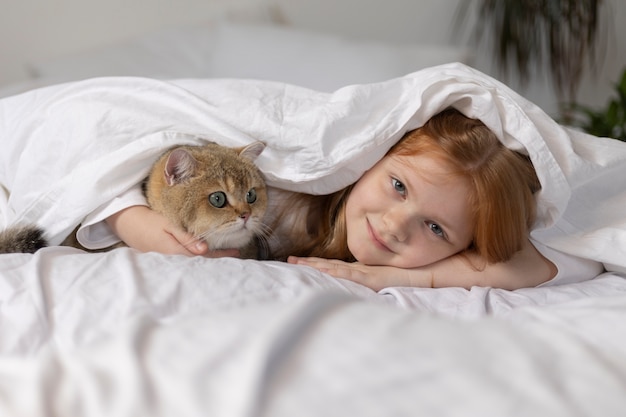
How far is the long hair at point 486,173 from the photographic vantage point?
1.12 meters

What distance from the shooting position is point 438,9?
2574mm

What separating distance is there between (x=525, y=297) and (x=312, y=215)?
475 millimetres

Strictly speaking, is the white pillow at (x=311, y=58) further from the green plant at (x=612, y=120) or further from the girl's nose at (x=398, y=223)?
the girl's nose at (x=398, y=223)

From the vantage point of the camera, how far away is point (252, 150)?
3.88 ft

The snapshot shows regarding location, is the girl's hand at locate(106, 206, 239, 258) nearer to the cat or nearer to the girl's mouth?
the cat

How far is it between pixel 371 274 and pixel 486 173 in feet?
0.90

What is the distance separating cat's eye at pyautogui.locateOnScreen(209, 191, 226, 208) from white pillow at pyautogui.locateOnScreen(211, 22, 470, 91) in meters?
0.87

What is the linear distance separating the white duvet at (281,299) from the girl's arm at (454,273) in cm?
6

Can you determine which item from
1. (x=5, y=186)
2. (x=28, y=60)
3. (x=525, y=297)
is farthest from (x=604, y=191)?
(x=28, y=60)

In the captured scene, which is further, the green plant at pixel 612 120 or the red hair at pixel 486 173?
the green plant at pixel 612 120

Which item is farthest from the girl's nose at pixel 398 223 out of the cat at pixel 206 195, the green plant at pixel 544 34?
the green plant at pixel 544 34

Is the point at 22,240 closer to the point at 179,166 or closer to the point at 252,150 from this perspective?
the point at 179,166

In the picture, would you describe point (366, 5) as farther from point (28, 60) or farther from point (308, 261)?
point (308, 261)

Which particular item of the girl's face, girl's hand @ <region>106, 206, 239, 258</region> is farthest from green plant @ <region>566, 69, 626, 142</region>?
girl's hand @ <region>106, 206, 239, 258</region>
